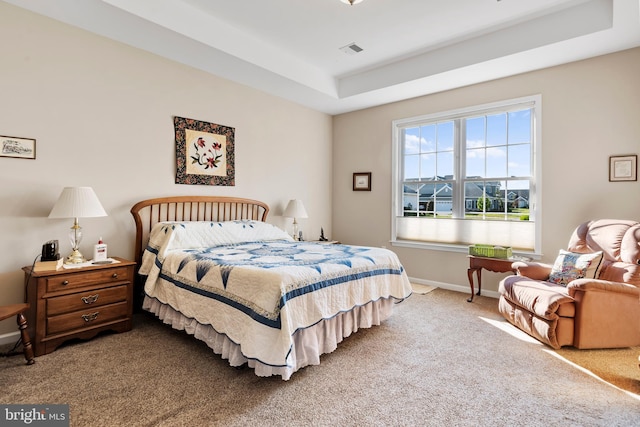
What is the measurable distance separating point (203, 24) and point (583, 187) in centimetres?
427

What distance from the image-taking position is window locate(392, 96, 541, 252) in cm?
396

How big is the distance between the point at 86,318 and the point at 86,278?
321 mm

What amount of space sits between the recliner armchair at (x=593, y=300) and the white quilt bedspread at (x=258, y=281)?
1.03 m

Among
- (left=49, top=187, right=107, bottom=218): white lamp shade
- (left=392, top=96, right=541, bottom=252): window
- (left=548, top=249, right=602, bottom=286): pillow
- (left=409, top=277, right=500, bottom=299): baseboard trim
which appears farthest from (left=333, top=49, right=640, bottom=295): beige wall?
(left=49, top=187, right=107, bottom=218): white lamp shade

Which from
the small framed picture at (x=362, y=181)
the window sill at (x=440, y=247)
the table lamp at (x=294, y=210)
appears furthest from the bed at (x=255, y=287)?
the small framed picture at (x=362, y=181)

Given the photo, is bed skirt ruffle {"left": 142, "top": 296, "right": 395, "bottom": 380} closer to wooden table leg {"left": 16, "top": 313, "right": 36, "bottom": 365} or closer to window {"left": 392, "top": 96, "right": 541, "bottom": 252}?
wooden table leg {"left": 16, "top": 313, "right": 36, "bottom": 365}

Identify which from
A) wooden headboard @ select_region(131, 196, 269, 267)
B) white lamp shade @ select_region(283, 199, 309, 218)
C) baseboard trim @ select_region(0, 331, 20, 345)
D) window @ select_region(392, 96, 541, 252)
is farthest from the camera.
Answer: white lamp shade @ select_region(283, 199, 309, 218)

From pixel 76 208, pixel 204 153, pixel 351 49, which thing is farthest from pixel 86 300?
pixel 351 49

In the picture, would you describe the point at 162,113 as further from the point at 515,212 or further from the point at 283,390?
the point at 515,212

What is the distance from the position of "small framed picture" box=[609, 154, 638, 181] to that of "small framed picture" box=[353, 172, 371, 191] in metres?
2.91

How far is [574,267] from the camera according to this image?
2930 millimetres

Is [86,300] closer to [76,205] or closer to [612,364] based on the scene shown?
[76,205]

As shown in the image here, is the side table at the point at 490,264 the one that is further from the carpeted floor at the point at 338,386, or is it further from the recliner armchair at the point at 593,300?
the carpeted floor at the point at 338,386

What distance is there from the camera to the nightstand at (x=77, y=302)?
2.41 metres
